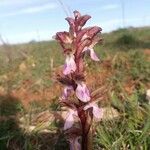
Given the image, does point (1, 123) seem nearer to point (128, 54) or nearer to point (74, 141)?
point (74, 141)

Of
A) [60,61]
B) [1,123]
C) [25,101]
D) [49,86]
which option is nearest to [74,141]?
[1,123]

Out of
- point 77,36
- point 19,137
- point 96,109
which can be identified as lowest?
point 19,137

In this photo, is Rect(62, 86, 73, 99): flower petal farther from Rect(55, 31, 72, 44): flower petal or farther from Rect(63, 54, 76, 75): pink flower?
Rect(55, 31, 72, 44): flower petal

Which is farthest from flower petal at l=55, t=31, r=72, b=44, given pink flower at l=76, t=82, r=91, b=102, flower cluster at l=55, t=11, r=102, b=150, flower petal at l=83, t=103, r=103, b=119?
flower petal at l=83, t=103, r=103, b=119

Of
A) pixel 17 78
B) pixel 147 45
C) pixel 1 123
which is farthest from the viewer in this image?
pixel 147 45

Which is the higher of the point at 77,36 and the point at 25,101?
the point at 77,36

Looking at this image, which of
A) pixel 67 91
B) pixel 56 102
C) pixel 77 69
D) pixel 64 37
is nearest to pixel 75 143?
pixel 67 91

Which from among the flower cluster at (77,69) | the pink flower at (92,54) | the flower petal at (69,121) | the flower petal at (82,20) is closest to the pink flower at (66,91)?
the flower cluster at (77,69)

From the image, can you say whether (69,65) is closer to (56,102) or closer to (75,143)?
(75,143)
